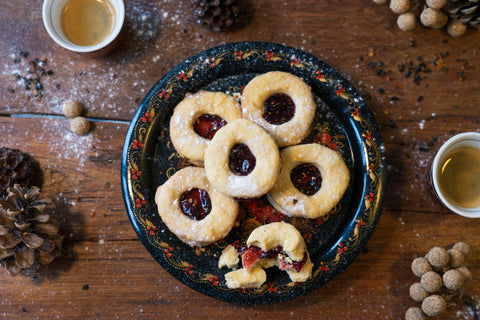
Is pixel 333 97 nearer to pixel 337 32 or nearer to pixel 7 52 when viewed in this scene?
pixel 337 32

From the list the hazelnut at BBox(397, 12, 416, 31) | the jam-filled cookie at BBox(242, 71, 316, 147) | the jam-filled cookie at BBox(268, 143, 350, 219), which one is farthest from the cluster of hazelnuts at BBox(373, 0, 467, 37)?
the jam-filled cookie at BBox(268, 143, 350, 219)

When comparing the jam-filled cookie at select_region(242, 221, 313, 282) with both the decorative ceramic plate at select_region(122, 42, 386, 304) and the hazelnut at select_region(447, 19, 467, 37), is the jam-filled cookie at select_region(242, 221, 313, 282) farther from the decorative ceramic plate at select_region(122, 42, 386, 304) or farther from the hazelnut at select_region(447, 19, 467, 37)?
the hazelnut at select_region(447, 19, 467, 37)

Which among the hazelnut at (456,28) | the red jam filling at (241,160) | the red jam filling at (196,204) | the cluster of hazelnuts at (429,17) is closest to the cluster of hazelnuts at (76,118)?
the red jam filling at (196,204)

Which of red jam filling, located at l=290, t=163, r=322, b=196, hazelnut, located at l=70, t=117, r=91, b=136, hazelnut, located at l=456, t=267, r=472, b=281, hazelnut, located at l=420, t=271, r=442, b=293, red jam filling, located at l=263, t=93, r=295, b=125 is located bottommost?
hazelnut, located at l=420, t=271, r=442, b=293

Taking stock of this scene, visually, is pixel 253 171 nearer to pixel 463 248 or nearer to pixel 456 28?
pixel 463 248

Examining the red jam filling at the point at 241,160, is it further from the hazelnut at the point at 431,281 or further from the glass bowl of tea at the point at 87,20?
the hazelnut at the point at 431,281

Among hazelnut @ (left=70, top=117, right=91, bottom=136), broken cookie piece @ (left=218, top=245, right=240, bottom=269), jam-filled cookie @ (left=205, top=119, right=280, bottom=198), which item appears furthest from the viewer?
hazelnut @ (left=70, top=117, right=91, bottom=136)
